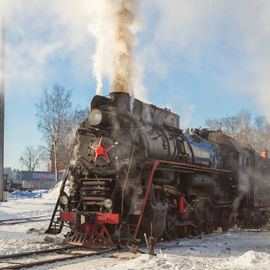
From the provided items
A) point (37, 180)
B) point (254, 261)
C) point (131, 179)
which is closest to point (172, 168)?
point (131, 179)

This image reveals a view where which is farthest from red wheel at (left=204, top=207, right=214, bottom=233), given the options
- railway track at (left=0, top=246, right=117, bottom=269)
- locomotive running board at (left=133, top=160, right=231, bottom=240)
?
railway track at (left=0, top=246, right=117, bottom=269)

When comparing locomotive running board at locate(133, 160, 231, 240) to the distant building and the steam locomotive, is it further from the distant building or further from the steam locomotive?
the distant building

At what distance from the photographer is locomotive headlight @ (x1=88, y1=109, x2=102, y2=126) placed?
9.65 m

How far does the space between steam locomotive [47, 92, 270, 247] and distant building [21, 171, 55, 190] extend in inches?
1805

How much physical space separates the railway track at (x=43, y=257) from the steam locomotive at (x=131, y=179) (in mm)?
267

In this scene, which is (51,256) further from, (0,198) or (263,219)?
(0,198)

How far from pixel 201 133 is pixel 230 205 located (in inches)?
130

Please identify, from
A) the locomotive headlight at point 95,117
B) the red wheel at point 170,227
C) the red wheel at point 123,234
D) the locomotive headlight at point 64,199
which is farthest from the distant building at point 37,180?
the red wheel at point 123,234

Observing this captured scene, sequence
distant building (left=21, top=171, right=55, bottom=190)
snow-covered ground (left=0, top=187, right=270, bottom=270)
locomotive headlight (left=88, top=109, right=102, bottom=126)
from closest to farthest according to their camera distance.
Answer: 1. snow-covered ground (left=0, top=187, right=270, bottom=270)
2. locomotive headlight (left=88, top=109, right=102, bottom=126)
3. distant building (left=21, top=171, right=55, bottom=190)

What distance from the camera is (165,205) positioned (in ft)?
32.9

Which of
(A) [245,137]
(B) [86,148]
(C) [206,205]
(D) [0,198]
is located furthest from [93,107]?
(A) [245,137]

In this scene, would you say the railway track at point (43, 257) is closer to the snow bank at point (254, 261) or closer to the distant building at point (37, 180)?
the snow bank at point (254, 261)

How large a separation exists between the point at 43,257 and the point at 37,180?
4969 cm

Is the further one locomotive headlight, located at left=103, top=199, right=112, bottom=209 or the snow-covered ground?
locomotive headlight, located at left=103, top=199, right=112, bottom=209
